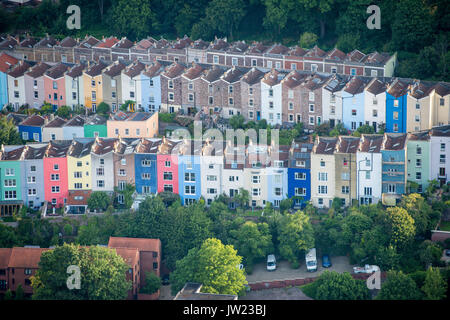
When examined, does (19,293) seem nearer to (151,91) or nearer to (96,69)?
(151,91)

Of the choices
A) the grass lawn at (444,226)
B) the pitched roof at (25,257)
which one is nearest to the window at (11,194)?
the pitched roof at (25,257)

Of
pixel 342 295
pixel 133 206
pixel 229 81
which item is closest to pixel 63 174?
pixel 133 206

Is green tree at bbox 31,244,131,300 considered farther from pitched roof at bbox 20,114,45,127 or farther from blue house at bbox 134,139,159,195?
pitched roof at bbox 20,114,45,127

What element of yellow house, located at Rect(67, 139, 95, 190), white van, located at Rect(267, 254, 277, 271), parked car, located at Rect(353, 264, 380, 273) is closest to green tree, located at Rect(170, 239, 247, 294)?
white van, located at Rect(267, 254, 277, 271)

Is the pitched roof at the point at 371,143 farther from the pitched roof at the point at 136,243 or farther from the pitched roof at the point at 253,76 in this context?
the pitched roof at the point at 136,243

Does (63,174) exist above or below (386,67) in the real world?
below
